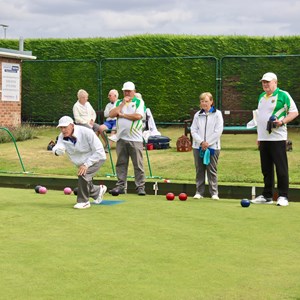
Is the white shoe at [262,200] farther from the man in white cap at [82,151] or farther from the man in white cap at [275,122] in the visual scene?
the man in white cap at [82,151]

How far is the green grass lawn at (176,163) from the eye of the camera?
42.5 feet

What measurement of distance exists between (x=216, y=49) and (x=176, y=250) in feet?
54.2

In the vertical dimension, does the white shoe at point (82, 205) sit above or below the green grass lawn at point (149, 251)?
above

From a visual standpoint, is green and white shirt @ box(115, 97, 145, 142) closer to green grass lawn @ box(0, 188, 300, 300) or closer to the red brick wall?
green grass lawn @ box(0, 188, 300, 300)

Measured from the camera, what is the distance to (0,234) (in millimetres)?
7090

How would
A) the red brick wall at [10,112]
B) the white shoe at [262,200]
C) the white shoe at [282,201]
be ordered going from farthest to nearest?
the red brick wall at [10,112], the white shoe at [262,200], the white shoe at [282,201]

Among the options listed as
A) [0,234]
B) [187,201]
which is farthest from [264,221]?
[0,234]

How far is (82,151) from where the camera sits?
897cm

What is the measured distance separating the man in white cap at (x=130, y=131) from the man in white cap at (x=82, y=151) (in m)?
1.53

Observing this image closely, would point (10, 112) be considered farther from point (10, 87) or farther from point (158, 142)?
point (158, 142)

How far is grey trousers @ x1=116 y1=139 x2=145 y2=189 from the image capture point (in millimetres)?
10594

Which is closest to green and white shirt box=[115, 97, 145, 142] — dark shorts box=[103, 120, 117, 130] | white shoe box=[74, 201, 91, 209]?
white shoe box=[74, 201, 91, 209]

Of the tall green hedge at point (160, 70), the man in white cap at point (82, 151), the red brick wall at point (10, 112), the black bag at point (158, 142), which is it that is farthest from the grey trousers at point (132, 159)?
the red brick wall at point (10, 112)

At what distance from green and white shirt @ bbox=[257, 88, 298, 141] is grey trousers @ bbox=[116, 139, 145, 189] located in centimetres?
192
